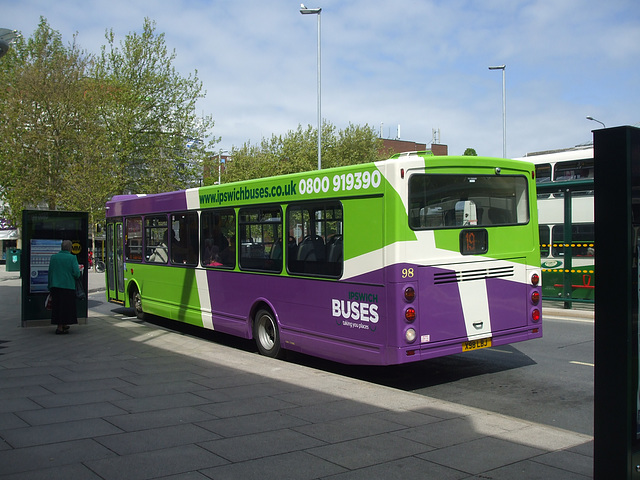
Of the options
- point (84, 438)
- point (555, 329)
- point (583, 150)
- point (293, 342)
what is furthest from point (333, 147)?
point (84, 438)

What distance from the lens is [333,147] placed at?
144 ft

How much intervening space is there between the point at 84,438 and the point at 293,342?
4141 mm

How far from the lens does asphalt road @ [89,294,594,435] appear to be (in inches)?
271

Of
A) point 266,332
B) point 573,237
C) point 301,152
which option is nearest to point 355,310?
point 266,332

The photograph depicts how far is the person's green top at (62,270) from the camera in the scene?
11.8 metres

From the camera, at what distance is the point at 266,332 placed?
32.6 ft

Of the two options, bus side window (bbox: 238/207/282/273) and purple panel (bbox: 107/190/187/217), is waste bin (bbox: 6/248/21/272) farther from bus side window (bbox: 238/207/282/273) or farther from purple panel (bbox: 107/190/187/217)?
bus side window (bbox: 238/207/282/273)

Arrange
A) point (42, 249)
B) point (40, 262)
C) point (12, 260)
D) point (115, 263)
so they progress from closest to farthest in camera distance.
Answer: point (40, 262), point (42, 249), point (115, 263), point (12, 260)

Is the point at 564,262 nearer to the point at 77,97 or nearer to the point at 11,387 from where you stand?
the point at 11,387

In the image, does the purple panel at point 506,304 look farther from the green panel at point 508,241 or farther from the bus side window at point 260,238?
the bus side window at point 260,238

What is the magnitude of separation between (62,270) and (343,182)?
6797 mm

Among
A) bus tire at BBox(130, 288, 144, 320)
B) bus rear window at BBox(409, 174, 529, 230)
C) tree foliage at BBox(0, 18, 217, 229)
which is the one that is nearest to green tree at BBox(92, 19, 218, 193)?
tree foliage at BBox(0, 18, 217, 229)

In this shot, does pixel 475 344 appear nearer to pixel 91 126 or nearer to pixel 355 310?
pixel 355 310

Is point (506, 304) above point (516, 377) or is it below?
above
